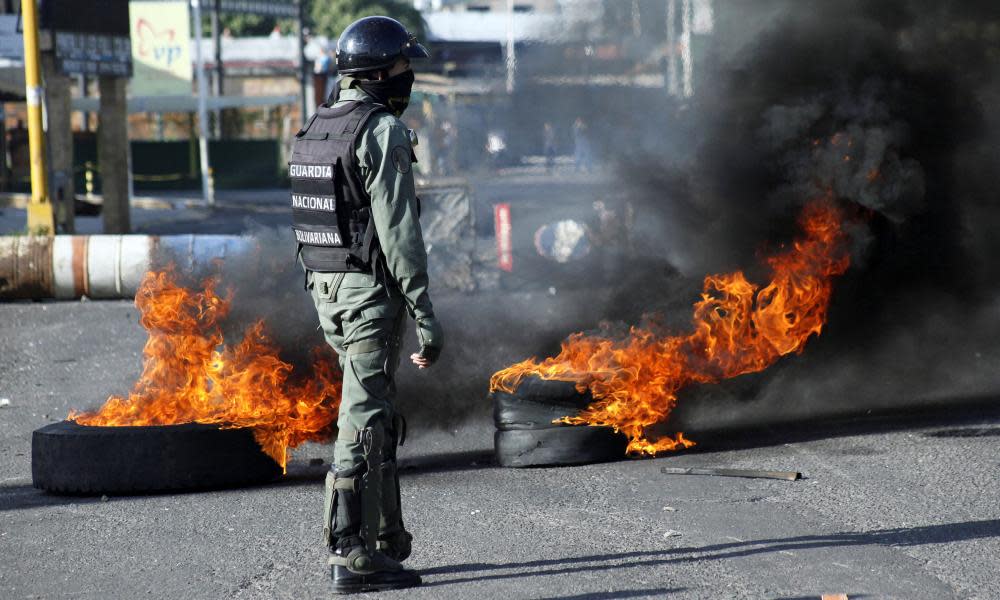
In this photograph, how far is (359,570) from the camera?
439 cm

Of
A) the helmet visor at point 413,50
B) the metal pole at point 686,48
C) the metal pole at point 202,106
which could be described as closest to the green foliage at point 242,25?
the metal pole at point 202,106

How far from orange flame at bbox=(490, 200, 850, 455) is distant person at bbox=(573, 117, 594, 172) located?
2591 mm

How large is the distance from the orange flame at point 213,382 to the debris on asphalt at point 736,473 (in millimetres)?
1828

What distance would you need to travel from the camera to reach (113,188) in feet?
68.1

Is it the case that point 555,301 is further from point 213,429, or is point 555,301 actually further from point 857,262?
point 213,429

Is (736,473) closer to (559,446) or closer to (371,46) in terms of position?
(559,446)

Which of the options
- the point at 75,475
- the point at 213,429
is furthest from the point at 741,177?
the point at 75,475

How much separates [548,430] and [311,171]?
7.56 ft

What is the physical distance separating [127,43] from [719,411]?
15967 millimetres

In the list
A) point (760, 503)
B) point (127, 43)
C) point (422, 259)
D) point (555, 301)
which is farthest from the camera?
point (127, 43)

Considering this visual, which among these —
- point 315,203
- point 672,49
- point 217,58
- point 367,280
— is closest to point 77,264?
point 672,49

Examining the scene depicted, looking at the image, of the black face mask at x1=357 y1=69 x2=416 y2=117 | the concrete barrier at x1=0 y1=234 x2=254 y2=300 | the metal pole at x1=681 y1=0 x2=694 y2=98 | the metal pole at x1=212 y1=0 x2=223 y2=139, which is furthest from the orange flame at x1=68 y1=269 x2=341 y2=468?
the metal pole at x1=212 y1=0 x2=223 y2=139

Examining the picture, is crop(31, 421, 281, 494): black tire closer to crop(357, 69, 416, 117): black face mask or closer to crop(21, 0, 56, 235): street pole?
crop(357, 69, 416, 117): black face mask

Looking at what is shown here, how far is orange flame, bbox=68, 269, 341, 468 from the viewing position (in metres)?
6.21
